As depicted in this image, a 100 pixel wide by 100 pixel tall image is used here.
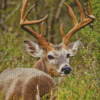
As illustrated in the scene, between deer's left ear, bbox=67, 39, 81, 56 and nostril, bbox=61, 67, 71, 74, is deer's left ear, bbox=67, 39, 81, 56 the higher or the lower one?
the higher one

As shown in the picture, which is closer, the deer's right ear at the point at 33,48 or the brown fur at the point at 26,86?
the brown fur at the point at 26,86

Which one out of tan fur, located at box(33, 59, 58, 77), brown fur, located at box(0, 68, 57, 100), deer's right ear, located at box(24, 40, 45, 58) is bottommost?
tan fur, located at box(33, 59, 58, 77)

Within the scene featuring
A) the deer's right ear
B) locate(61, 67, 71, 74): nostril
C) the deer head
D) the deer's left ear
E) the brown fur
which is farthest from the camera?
the deer's left ear

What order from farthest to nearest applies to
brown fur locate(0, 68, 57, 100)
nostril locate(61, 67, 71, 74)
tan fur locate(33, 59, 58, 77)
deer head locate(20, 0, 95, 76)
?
tan fur locate(33, 59, 58, 77)
deer head locate(20, 0, 95, 76)
nostril locate(61, 67, 71, 74)
brown fur locate(0, 68, 57, 100)

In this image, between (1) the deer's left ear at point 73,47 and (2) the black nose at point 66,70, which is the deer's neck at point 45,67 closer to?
(2) the black nose at point 66,70

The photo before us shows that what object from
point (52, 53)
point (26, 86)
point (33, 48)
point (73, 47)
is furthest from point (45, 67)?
point (26, 86)

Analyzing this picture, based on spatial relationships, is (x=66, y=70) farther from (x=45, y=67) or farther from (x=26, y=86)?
(x=26, y=86)

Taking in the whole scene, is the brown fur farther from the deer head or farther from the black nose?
the deer head

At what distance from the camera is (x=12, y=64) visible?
269 inches

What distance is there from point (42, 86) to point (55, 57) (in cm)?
188

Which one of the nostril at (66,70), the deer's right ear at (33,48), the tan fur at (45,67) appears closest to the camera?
the nostril at (66,70)

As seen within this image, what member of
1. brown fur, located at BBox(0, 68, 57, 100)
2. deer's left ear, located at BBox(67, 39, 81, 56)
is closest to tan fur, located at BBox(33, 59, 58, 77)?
deer's left ear, located at BBox(67, 39, 81, 56)

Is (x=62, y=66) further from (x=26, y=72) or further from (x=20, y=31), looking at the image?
(x=20, y=31)

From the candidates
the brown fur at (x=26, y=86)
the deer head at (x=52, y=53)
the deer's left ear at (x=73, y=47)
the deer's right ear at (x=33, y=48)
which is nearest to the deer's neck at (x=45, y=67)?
the deer head at (x=52, y=53)
